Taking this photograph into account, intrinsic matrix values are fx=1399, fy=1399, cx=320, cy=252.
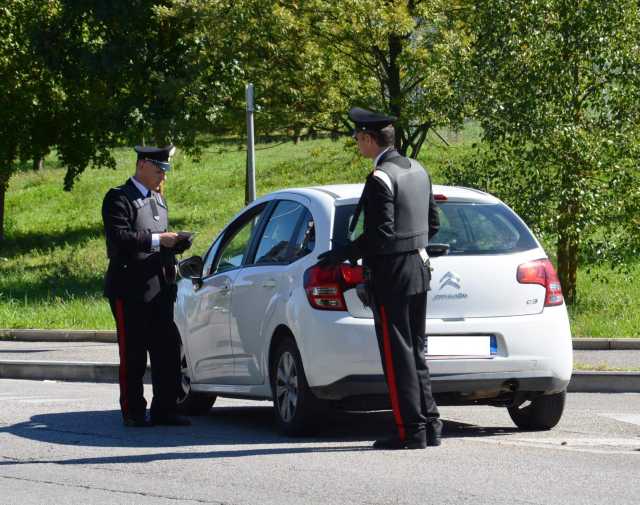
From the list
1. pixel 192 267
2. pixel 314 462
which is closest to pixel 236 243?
pixel 192 267

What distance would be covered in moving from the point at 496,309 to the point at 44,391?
19.1 ft

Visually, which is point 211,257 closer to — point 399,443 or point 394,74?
point 399,443

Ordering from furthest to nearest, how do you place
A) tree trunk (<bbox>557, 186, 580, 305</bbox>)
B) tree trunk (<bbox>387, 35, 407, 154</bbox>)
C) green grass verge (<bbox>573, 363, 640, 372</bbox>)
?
tree trunk (<bbox>387, 35, 407, 154</bbox>) < tree trunk (<bbox>557, 186, 580, 305</bbox>) < green grass verge (<bbox>573, 363, 640, 372</bbox>)

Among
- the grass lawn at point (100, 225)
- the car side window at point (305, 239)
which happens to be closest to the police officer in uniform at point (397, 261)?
the car side window at point (305, 239)

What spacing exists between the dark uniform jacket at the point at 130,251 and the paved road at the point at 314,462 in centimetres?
95

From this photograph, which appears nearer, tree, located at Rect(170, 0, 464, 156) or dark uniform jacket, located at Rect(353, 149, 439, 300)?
dark uniform jacket, located at Rect(353, 149, 439, 300)

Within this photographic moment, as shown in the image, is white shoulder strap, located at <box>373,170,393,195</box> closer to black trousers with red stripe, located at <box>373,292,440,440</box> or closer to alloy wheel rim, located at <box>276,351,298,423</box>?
black trousers with red stripe, located at <box>373,292,440,440</box>

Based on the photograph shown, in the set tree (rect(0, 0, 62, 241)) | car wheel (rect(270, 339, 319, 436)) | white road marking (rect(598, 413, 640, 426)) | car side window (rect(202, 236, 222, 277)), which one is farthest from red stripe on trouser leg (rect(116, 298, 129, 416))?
tree (rect(0, 0, 62, 241))

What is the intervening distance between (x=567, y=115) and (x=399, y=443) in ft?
45.3

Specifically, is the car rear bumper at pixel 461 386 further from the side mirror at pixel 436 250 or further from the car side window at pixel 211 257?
the car side window at pixel 211 257

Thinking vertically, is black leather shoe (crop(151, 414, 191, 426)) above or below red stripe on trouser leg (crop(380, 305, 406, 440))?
below

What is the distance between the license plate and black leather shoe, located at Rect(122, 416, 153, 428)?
2.33 m

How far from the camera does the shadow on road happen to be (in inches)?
313

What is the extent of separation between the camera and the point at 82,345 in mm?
18562
